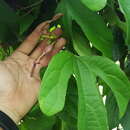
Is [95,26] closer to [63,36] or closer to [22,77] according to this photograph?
[63,36]

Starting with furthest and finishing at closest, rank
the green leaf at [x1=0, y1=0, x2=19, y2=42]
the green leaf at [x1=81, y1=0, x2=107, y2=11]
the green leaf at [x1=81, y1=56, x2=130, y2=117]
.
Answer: the green leaf at [x1=0, y1=0, x2=19, y2=42] → the green leaf at [x1=81, y1=56, x2=130, y2=117] → the green leaf at [x1=81, y1=0, x2=107, y2=11]

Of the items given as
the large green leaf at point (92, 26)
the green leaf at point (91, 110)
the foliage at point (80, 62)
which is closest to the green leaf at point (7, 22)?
the foliage at point (80, 62)

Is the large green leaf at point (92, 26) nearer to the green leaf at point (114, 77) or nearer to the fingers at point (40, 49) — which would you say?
the green leaf at point (114, 77)

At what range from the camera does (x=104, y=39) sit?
78 cm

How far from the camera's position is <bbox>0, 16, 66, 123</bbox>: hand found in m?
0.86

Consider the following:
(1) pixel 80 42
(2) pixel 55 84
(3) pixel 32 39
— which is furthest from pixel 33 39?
(2) pixel 55 84

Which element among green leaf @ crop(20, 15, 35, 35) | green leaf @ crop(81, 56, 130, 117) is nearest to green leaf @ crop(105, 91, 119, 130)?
green leaf @ crop(81, 56, 130, 117)

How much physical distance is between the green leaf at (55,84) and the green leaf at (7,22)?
0.18m

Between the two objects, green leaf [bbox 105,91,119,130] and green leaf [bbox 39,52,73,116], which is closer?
green leaf [bbox 39,52,73,116]

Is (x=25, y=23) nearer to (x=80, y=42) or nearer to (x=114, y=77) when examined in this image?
(x=80, y=42)

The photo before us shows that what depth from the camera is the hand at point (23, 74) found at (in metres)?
0.86

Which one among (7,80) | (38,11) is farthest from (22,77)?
(38,11)

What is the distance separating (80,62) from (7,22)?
7.8 inches

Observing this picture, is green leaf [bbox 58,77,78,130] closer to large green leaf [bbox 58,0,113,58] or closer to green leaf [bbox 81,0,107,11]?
large green leaf [bbox 58,0,113,58]
